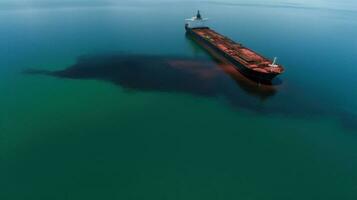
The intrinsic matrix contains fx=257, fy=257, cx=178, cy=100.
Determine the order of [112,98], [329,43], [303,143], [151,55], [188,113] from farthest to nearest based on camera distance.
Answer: [329,43], [151,55], [112,98], [188,113], [303,143]

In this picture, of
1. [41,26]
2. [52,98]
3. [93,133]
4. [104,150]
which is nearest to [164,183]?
[104,150]

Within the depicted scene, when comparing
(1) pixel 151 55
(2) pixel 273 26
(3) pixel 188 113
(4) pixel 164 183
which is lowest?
(4) pixel 164 183

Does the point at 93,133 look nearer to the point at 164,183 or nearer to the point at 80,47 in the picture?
the point at 164,183

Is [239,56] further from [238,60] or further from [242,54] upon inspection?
[238,60]

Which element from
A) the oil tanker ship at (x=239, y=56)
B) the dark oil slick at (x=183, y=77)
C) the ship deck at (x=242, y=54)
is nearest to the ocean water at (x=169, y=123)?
the dark oil slick at (x=183, y=77)

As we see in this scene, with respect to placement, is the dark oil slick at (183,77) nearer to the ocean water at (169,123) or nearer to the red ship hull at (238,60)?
the ocean water at (169,123)

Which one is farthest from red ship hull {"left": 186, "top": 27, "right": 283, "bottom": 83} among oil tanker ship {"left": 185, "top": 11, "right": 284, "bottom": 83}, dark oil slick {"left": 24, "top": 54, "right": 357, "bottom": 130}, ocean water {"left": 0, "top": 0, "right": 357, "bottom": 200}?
ocean water {"left": 0, "top": 0, "right": 357, "bottom": 200}

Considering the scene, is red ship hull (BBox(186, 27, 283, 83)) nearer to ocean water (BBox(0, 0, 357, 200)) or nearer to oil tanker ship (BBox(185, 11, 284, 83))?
oil tanker ship (BBox(185, 11, 284, 83))
